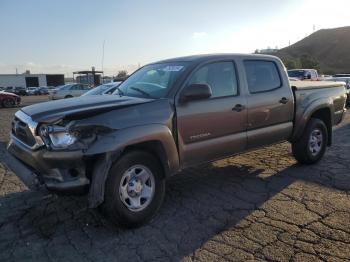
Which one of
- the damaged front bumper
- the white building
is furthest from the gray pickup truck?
the white building

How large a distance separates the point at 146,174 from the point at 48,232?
4.07ft

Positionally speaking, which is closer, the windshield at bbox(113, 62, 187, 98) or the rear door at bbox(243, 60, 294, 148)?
the windshield at bbox(113, 62, 187, 98)

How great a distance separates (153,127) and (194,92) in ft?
2.31

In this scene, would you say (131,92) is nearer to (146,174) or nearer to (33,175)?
(146,174)

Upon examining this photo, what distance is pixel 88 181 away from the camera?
3883 mm

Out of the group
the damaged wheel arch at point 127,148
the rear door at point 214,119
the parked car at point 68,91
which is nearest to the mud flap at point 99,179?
the damaged wheel arch at point 127,148

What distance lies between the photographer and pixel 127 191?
4211 mm

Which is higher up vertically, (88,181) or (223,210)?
(88,181)

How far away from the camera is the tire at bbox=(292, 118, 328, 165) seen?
21.8 ft

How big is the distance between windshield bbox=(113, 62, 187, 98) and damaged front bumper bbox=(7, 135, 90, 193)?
1.37 metres

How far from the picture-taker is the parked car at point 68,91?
26.6m

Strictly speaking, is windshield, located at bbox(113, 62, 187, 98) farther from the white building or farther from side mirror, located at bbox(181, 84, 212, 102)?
the white building

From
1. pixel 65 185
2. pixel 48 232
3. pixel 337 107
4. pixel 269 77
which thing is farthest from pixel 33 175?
pixel 337 107

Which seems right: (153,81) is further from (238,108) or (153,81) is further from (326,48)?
(326,48)
